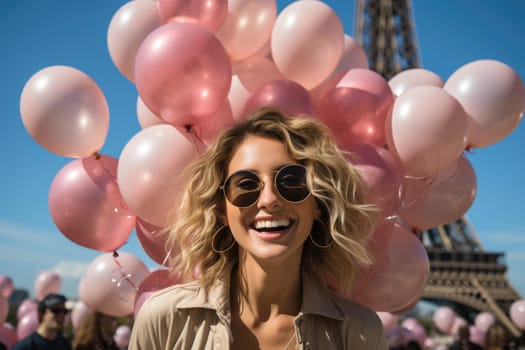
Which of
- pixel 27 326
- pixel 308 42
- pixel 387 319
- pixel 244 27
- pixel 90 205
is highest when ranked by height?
pixel 244 27

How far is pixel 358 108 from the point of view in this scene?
3.21 metres

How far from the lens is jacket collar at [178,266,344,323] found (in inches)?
77.7

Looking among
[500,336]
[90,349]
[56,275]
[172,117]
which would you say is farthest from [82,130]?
[56,275]

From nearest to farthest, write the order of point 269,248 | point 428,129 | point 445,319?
point 269,248 → point 428,129 → point 445,319

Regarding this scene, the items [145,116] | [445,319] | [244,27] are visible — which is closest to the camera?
[244,27]

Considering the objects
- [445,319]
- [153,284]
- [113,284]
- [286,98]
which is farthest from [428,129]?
[445,319]

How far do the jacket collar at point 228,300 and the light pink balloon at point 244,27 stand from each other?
6.68 ft

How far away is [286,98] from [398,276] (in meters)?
1.27

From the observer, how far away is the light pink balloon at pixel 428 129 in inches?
119

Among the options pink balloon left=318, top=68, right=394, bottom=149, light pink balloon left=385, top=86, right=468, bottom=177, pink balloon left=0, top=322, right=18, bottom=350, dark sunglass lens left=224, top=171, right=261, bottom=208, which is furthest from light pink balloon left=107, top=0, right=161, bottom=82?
pink balloon left=0, top=322, right=18, bottom=350

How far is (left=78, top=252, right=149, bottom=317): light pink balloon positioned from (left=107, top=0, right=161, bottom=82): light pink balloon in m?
1.64

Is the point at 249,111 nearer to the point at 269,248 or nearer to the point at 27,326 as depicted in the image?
the point at 269,248

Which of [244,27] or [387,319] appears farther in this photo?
[387,319]

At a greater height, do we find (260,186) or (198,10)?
(198,10)
